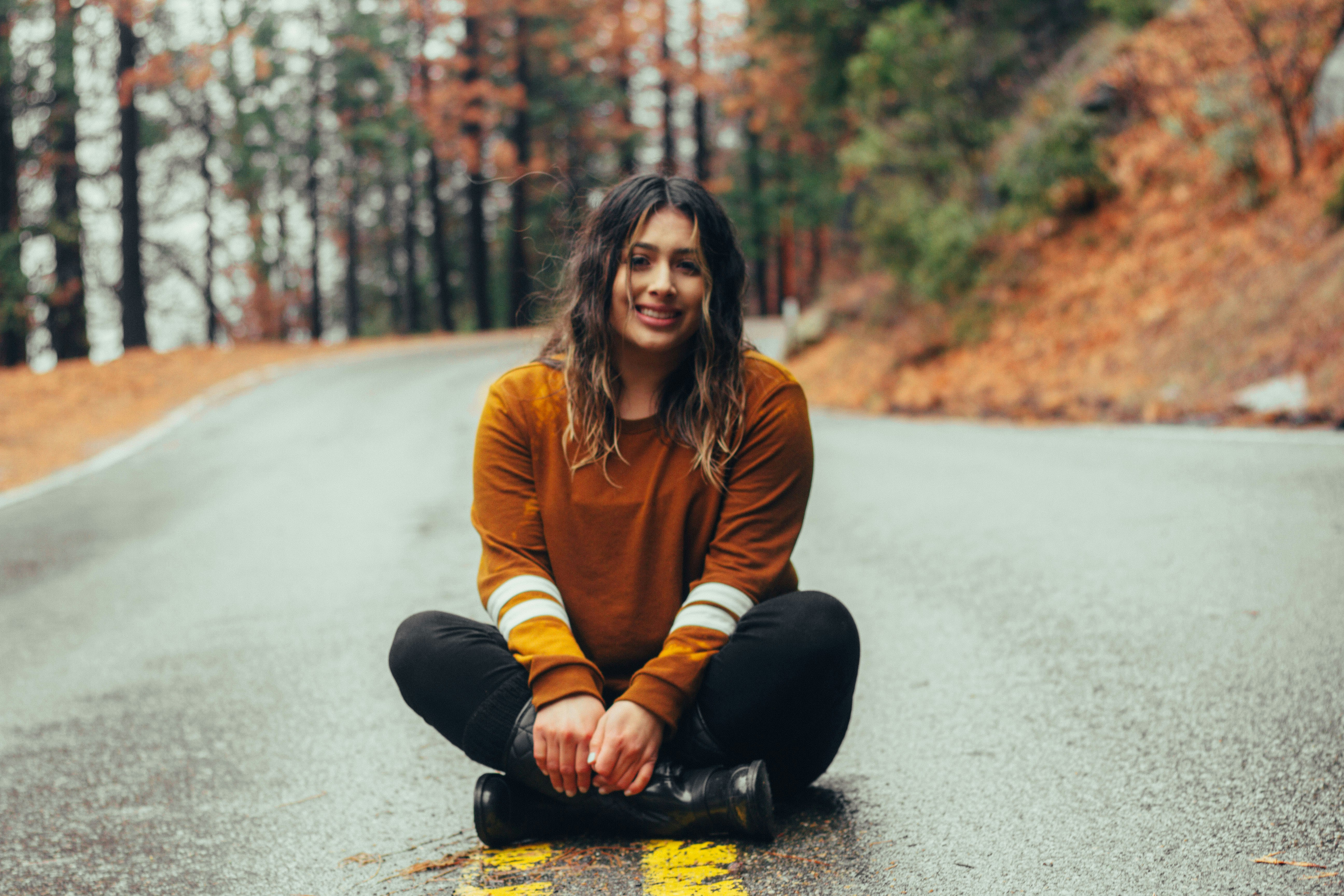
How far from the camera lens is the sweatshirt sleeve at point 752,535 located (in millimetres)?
2561

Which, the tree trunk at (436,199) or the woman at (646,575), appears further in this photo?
the tree trunk at (436,199)

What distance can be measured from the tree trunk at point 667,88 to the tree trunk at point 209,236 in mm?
13851

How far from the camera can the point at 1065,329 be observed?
14195 millimetres

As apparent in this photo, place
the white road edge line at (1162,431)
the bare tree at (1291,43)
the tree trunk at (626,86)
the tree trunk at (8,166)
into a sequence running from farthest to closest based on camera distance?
the tree trunk at (626,86)
the tree trunk at (8,166)
the bare tree at (1291,43)
the white road edge line at (1162,431)

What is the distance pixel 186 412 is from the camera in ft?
50.6

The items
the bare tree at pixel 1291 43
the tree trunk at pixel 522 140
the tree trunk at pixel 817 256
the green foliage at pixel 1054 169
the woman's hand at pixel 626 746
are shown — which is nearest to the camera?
the woman's hand at pixel 626 746

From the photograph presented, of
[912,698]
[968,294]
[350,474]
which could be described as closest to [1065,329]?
[968,294]

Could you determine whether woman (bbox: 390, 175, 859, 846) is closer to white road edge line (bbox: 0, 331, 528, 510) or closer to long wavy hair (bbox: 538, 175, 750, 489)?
long wavy hair (bbox: 538, 175, 750, 489)

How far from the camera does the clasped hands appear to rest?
7.81 feet

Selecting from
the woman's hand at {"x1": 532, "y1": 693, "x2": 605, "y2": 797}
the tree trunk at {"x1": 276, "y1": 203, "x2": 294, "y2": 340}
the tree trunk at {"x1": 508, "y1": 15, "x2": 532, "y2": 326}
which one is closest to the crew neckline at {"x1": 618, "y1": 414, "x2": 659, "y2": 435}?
the woman's hand at {"x1": 532, "y1": 693, "x2": 605, "y2": 797}

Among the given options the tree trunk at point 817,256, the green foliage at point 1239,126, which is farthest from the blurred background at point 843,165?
the tree trunk at point 817,256

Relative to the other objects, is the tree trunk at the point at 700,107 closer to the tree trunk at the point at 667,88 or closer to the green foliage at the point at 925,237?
the tree trunk at the point at 667,88

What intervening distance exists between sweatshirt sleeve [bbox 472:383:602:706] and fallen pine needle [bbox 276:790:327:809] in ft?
2.83

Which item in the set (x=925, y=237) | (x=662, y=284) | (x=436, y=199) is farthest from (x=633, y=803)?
(x=436, y=199)
